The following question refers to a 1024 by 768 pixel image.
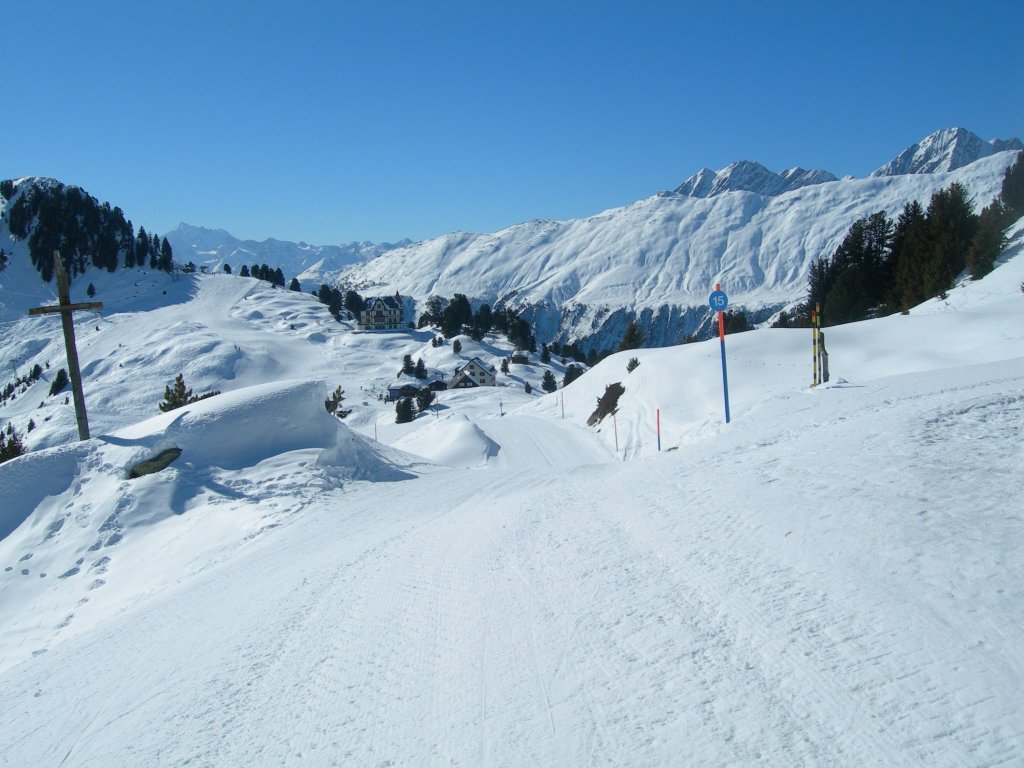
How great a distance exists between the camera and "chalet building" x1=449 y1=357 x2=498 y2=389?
266ft

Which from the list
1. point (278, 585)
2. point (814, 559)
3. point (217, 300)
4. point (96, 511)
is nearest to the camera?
point (814, 559)

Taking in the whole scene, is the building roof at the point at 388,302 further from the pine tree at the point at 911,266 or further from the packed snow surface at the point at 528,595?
the packed snow surface at the point at 528,595

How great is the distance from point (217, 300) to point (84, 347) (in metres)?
32.6

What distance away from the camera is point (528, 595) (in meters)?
5.50

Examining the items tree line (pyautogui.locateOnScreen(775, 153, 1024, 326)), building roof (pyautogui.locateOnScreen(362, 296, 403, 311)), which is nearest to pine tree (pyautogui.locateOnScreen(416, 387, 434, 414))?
tree line (pyautogui.locateOnScreen(775, 153, 1024, 326))

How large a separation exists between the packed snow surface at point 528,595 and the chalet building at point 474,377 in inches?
2648

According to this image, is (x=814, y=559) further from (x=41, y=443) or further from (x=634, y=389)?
(x=41, y=443)

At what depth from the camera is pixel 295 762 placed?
3.71 m

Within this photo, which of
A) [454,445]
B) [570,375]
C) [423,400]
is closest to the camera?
[454,445]

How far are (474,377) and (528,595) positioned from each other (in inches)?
→ 3015

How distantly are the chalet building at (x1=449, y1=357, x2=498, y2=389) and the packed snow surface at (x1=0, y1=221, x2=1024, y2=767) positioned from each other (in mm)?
67255

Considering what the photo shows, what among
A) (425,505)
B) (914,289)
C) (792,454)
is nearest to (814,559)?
(792,454)

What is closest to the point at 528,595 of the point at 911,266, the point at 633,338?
the point at 911,266

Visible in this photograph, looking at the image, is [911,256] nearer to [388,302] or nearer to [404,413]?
[404,413]
